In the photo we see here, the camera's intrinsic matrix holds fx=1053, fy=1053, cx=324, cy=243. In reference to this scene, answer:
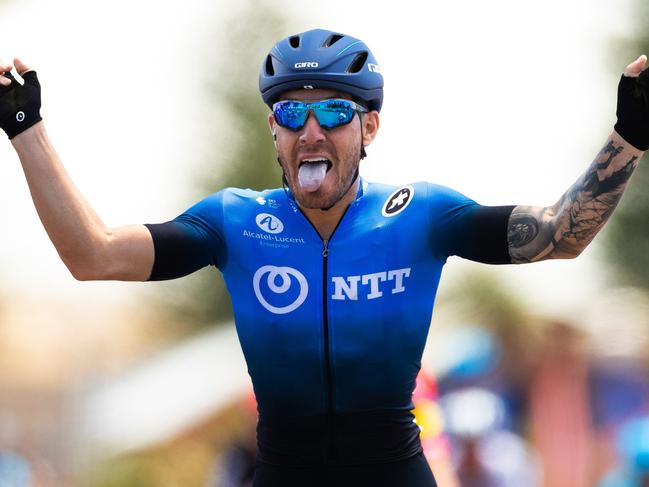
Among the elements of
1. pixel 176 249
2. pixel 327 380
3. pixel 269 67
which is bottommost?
pixel 327 380

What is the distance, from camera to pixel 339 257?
15.2 feet

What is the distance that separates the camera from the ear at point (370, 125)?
192 inches

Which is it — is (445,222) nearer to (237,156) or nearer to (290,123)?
(290,123)

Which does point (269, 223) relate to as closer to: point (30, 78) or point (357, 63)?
point (357, 63)

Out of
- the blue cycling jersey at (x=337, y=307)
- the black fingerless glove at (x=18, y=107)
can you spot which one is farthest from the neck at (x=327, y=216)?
the black fingerless glove at (x=18, y=107)

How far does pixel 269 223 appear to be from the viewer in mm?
4734

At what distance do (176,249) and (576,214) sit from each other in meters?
1.68

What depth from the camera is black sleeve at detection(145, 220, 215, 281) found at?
448 cm

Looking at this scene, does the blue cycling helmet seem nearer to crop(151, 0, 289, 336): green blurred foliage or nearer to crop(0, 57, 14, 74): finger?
crop(0, 57, 14, 74): finger

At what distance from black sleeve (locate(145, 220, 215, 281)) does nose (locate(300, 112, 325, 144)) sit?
24.7 inches

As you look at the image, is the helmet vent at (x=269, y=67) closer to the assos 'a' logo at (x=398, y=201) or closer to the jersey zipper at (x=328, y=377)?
the assos 'a' logo at (x=398, y=201)

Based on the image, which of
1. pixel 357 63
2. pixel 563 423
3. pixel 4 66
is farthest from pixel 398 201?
pixel 563 423

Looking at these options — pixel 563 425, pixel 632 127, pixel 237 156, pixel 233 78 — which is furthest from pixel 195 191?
pixel 632 127

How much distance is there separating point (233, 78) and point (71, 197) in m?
8.72
